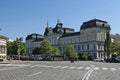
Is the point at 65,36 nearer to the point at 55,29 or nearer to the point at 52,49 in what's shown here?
the point at 55,29

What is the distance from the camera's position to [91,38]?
12156cm

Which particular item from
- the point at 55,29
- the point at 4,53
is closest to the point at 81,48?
the point at 55,29

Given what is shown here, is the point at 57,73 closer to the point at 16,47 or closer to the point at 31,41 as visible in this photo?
the point at 16,47

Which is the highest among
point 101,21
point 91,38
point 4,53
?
point 101,21

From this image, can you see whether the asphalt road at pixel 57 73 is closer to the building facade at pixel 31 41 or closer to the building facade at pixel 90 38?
the building facade at pixel 90 38

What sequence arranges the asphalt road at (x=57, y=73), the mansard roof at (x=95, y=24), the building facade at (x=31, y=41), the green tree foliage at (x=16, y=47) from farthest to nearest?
the building facade at (x=31, y=41) < the mansard roof at (x=95, y=24) < the green tree foliage at (x=16, y=47) < the asphalt road at (x=57, y=73)

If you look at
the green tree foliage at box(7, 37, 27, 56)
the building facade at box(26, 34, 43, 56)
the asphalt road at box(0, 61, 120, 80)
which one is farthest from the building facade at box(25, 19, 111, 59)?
the asphalt road at box(0, 61, 120, 80)

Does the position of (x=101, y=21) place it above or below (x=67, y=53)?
above

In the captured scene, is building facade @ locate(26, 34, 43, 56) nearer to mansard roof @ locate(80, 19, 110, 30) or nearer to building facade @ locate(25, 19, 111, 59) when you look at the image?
building facade @ locate(25, 19, 111, 59)

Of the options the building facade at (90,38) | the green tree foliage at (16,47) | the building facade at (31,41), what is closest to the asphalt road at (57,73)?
the green tree foliage at (16,47)

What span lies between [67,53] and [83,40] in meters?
15.1

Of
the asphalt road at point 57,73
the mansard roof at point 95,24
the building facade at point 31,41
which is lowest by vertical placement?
the asphalt road at point 57,73

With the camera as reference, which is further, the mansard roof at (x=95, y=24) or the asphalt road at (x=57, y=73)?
the mansard roof at (x=95, y=24)

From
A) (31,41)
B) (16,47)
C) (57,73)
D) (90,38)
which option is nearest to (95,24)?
(90,38)
